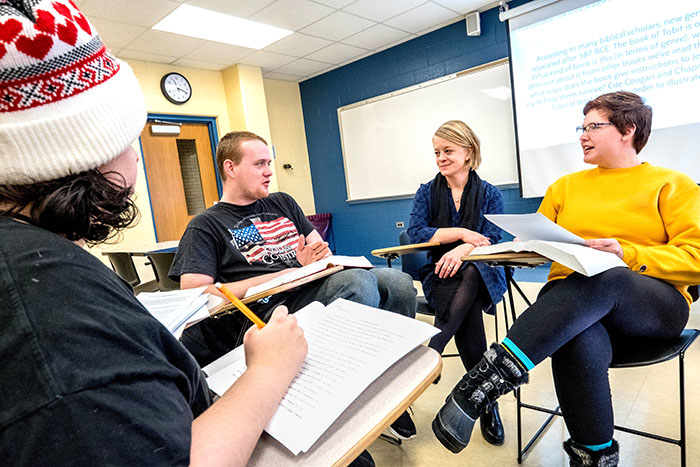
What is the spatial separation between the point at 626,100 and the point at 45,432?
184cm

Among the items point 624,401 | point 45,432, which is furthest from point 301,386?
point 624,401

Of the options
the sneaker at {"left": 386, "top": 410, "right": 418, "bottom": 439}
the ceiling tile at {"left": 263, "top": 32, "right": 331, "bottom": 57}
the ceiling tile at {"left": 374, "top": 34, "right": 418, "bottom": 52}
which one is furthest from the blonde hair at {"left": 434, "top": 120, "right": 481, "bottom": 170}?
the ceiling tile at {"left": 374, "top": 34, "right": 418, "bottom": 52}

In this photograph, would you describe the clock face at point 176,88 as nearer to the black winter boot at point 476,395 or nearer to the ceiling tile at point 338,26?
the ceiling tile at point 338,26

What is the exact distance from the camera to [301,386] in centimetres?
57

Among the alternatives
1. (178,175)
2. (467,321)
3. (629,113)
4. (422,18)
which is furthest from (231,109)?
(629,113)

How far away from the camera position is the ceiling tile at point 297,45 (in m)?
4.16

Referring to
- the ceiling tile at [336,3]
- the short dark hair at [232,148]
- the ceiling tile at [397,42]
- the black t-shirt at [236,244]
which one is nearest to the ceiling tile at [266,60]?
the ceiling tile at [397,42]

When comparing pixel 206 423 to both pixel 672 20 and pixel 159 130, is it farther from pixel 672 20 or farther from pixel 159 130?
pixel 159 130

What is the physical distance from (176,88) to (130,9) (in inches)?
51.3

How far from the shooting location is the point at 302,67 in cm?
507

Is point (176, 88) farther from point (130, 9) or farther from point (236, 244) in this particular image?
point (236, 244)

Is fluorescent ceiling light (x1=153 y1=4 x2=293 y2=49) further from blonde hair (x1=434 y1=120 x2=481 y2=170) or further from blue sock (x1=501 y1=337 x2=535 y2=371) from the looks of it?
blue sock (x1=501 y1=337 x2=535 y2=371)

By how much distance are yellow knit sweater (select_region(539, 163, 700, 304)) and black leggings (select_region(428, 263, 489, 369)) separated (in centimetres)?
31

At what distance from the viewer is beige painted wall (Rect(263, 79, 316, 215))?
5.34 m
